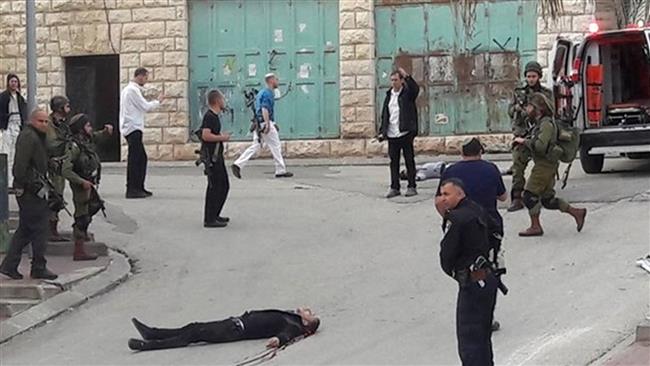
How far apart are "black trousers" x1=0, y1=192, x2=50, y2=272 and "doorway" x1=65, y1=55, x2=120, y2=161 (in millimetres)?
11348

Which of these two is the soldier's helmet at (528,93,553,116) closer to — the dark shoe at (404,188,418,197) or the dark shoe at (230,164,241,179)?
the dark shoe at (404,188,418,197)

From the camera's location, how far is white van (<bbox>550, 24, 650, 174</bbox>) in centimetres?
1590

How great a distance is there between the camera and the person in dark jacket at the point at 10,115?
15.1 metres

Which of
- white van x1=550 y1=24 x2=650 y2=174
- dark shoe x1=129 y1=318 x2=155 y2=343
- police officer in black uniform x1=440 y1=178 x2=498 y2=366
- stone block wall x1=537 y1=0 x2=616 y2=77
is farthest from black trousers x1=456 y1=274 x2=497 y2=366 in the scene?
stone block wall x1=537 y1=0 x2=616 y2=77

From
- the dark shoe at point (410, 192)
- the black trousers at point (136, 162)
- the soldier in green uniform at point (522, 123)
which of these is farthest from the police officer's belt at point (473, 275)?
the black trousers at point (136, 162)

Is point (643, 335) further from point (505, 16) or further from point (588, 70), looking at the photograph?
point (505, 16)

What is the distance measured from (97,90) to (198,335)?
14.0 metres

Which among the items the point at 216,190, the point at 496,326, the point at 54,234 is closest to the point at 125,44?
the point at 216,190

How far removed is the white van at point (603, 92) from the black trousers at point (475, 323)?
27.9 feet

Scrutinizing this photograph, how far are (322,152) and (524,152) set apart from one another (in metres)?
8.61

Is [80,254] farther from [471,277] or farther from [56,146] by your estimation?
[471,277]

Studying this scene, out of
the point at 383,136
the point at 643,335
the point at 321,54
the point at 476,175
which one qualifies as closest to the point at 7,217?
the point at 383,136

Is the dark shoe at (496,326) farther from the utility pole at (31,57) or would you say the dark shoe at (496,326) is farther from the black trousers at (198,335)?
the utility pole at (31,57)

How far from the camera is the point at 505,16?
2083 cm
